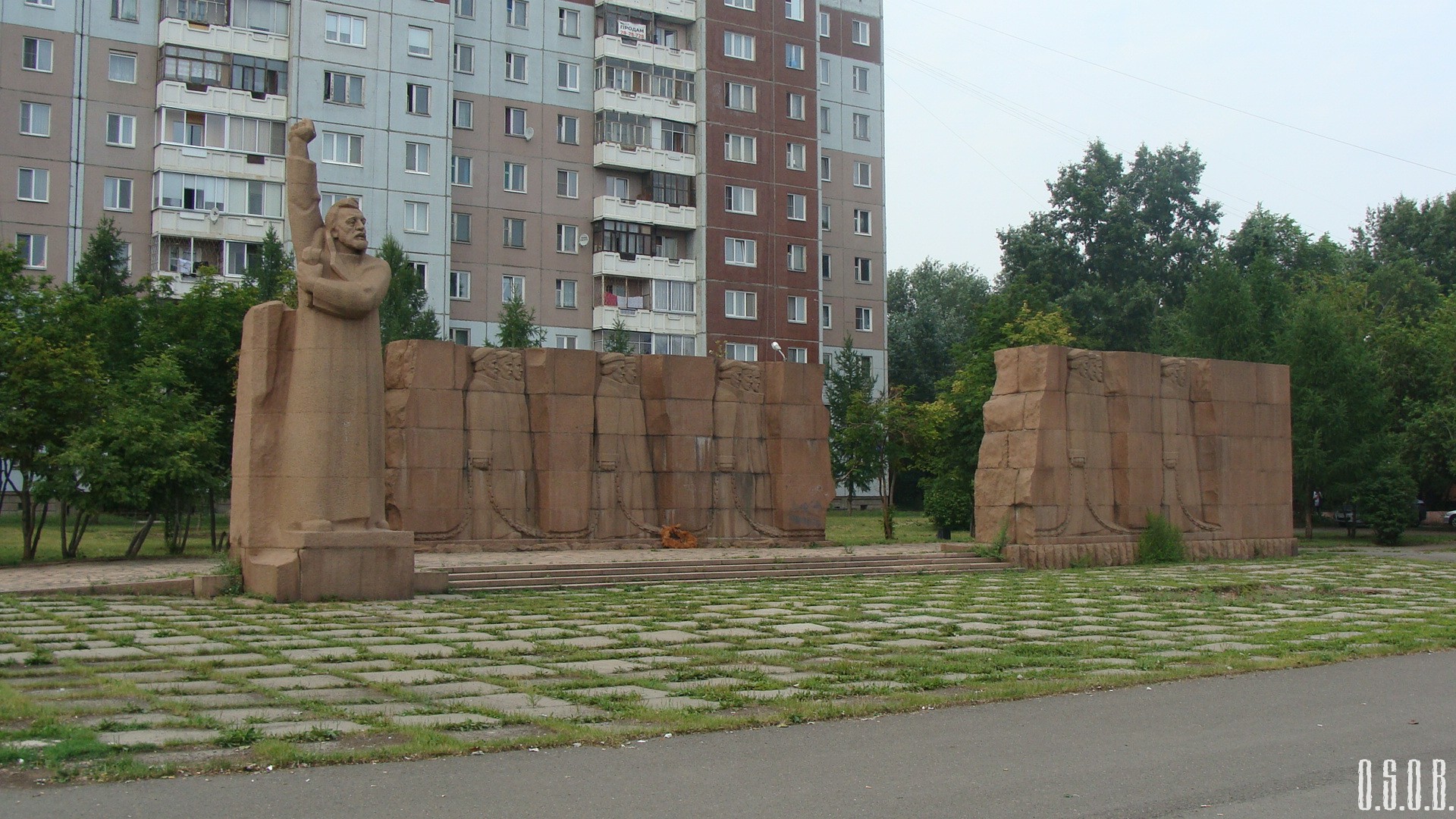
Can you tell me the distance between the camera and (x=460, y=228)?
46.7 metres

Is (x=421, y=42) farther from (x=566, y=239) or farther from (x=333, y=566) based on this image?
(x=333, y=566)

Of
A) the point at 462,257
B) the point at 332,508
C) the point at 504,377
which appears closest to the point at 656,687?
the point at 332,508

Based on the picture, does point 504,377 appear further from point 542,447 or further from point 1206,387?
point 1206,387

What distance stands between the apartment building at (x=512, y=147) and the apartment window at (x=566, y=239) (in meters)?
0.08

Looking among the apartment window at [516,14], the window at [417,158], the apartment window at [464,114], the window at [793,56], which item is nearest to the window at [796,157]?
the window at [793,56]

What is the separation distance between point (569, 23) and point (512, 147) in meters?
5.12

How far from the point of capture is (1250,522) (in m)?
26.8

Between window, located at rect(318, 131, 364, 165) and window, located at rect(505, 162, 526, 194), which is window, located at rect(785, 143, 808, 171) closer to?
window, located at rect(505, 162, 526, 194)

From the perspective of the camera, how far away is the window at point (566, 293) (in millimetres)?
48378

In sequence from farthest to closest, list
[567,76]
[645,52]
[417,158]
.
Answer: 1. [645,52]
2. [567,76]
3. [417,158]

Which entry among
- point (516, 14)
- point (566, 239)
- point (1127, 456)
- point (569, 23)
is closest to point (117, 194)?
point (516, 14)

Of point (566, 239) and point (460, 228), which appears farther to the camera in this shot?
point (566, 239)

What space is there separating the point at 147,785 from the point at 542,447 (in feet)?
58.5

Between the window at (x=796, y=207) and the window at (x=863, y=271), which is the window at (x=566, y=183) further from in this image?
the window at (x=863, y=271)
